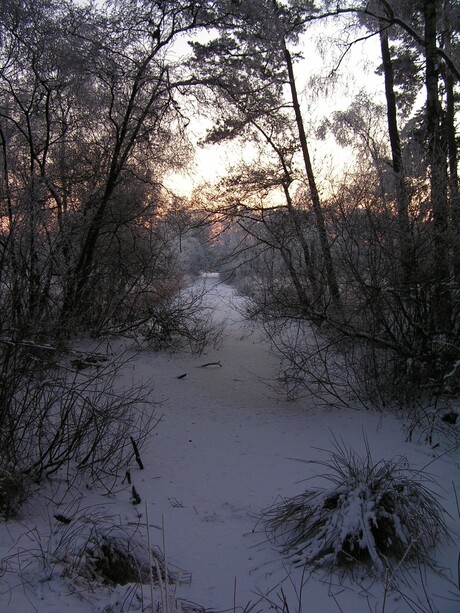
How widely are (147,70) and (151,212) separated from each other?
12.0 feet

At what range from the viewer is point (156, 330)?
12414mm

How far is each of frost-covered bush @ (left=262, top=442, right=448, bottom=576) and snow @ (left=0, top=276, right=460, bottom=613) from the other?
15 cm

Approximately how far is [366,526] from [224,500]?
2059mm

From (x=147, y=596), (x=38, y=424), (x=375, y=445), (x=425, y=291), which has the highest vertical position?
(x=425, y=291)

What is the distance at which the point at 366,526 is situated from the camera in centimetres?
327

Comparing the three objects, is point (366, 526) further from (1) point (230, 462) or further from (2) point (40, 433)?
(2) point (40, 433)

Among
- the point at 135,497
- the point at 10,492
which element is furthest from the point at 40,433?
the point at 135,497

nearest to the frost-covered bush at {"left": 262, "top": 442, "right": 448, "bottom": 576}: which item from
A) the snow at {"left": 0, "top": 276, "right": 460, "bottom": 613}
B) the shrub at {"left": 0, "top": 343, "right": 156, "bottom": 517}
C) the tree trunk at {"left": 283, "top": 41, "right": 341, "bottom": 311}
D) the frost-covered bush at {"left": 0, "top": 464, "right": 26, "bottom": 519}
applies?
the snow at {"left": 0, "top": 276, "right": 460, "bottom": 613}

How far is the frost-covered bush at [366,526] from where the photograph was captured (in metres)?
3.22

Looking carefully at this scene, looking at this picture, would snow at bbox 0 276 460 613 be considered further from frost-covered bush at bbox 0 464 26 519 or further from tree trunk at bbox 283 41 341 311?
tree trunk at bbox 283 41 341 311

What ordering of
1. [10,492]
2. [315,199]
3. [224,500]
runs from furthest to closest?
1. [315,199]
2. [224,500]
3. [10,492]

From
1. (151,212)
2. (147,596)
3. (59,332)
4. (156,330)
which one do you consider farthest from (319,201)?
(147,596)

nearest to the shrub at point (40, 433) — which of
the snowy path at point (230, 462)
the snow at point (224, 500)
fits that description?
the snow at point (224, 500)

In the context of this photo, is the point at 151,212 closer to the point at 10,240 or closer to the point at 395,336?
the point at 395,336
